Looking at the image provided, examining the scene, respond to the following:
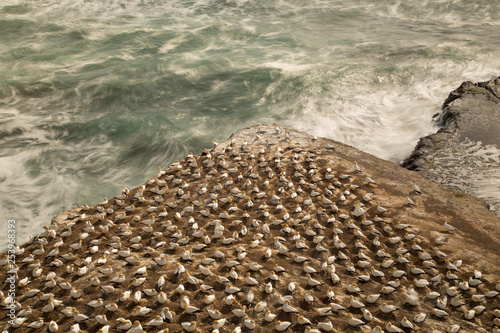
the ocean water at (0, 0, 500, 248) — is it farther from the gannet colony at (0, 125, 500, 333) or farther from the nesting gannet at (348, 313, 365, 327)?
the nesting gannet at (348, 313, 365, 327)

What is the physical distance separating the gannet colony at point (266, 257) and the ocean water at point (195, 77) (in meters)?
3.31

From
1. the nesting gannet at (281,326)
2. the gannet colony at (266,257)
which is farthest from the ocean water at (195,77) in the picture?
the nesting gannet at (281,326)

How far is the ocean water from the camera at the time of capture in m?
12.8

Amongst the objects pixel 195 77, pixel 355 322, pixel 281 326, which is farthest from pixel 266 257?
pixel 195 77

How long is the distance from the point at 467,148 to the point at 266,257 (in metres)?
6.53

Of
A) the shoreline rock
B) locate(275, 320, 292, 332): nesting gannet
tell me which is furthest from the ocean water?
locate(275, 320, 292, 332): nesting gannet

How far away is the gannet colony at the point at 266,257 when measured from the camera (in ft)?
19.6

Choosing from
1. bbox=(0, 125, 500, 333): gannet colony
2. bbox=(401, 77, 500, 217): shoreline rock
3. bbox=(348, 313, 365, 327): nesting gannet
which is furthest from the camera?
bbox=(401, 77, 500, 217): shoreline rock

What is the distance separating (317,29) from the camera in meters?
21.7

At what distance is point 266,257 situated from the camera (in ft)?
22.9

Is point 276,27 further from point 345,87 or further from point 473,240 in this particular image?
point 473,240

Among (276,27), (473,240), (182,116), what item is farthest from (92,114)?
(473,240)

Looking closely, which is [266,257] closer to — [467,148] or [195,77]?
[467,148]

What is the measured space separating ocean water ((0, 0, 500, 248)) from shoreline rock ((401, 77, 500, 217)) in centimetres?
109
